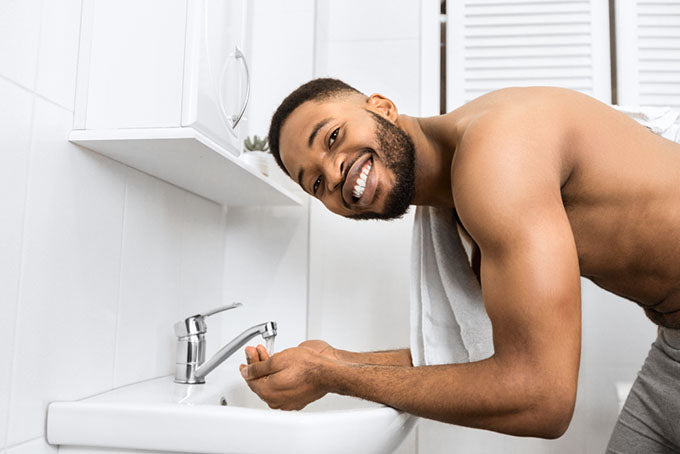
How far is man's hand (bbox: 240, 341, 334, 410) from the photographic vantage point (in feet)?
2.98

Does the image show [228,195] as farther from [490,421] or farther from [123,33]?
[490,421]

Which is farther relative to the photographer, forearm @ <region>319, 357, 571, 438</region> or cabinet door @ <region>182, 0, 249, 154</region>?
cabinet door @ <region>182, 0, 249, 154</region>

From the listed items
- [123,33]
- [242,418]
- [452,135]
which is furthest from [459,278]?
[123,33]

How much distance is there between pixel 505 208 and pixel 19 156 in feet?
2.19

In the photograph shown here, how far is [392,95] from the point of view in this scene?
62.6 inches

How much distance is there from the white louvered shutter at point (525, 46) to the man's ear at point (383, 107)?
1.56ft

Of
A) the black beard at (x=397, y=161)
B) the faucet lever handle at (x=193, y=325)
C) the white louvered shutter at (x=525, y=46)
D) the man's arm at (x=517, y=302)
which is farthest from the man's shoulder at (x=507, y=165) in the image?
the white louvered shutter at (x=525, y=46)

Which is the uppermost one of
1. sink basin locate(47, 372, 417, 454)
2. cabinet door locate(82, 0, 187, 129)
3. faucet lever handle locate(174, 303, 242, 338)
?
cabinet door locate(82, 0, 187, 129)

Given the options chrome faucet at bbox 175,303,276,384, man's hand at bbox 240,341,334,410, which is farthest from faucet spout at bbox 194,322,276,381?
man's hand at bbox 240,341,334,410

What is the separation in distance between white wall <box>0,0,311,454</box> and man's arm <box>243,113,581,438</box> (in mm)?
528

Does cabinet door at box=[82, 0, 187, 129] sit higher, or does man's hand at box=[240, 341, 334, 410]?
cabinet door at box=[82, 0, 187, 129]

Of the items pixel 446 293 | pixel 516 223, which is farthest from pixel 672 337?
pixel 516 223

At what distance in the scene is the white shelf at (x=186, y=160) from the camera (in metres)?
0.90

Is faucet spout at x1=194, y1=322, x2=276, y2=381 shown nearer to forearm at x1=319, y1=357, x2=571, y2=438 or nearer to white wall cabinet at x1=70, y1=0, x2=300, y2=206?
forearm at x1=319, y1=357, x2=571, y2=438
